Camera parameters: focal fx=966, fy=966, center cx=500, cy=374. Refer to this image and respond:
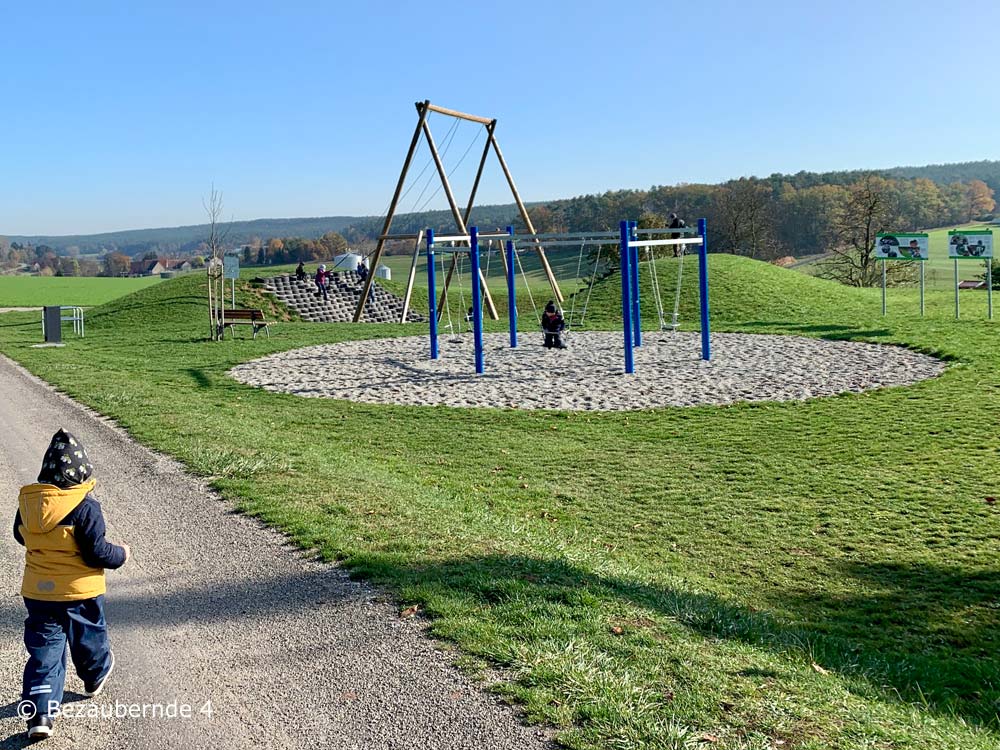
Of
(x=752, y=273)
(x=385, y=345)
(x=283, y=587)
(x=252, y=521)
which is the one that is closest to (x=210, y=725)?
(x=283, y=587)

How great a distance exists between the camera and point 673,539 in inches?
336

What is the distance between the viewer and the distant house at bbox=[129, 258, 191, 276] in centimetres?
11175

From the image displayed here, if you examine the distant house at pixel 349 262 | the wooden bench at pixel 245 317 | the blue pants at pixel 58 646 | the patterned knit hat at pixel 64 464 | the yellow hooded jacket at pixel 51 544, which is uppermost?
the distant house at pixel 349 262

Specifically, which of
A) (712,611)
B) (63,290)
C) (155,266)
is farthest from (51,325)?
(155,266)

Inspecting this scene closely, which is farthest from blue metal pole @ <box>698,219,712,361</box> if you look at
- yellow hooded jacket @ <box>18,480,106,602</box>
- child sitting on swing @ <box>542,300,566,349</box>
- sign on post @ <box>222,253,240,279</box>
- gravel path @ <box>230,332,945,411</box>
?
yellow hooded jacket @ <box>18,480,106,602</box>

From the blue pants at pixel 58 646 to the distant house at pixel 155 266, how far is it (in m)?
112

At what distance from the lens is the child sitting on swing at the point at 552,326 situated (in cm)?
A: 2166

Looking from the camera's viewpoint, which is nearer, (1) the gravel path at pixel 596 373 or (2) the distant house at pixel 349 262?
(1) the gravel path at pixel 596 373

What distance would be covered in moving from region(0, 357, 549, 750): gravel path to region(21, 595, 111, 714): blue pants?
0.50 ft

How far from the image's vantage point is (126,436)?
1197 cm

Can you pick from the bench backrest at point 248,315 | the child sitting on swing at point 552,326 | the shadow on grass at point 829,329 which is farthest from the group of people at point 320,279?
the child sitting on swing at point 552,326

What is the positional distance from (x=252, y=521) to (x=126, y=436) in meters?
4.69

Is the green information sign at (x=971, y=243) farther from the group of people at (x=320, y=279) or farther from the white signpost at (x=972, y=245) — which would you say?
the group of people at (x=320, y=279)

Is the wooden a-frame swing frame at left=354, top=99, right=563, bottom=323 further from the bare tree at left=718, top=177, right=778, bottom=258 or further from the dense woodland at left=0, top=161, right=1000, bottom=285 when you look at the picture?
the bare tree at left=718, top=177, right=778, bottom=258
